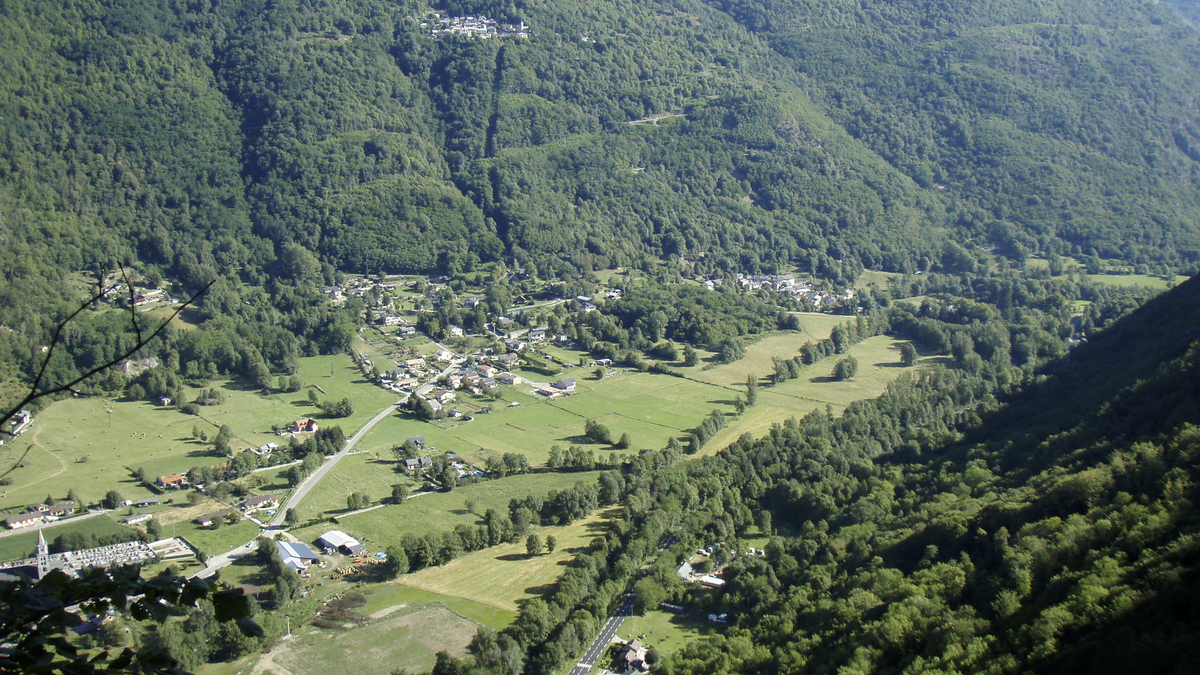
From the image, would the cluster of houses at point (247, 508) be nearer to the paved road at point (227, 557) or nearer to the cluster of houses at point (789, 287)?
the paved road at point (227, 557)

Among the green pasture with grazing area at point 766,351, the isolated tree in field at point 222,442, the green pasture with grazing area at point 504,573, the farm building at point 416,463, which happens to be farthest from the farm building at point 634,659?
the green pasture with grazing area at point 766,351

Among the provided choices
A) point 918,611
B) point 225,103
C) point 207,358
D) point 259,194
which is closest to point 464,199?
point 259,194

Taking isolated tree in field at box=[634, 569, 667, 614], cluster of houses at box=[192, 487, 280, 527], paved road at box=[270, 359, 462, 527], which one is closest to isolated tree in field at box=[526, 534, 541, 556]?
isolated tree in field at box=[634, 569, 667, 614]

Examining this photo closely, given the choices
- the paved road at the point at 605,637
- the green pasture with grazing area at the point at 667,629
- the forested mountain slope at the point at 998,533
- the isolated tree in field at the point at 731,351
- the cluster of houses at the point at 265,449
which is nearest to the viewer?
the forested mountain slope at the point at 998,533

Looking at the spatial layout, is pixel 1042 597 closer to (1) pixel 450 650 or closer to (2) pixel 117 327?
(1) pixel 450 650

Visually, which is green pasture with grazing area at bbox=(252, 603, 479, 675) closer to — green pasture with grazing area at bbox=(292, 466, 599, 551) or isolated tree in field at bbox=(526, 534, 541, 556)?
isolated tree in field at bbox=(526, 534, 541, 556)

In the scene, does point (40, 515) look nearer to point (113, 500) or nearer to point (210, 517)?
point (113, 500)

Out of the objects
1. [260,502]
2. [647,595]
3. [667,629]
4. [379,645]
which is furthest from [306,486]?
[667,629]
